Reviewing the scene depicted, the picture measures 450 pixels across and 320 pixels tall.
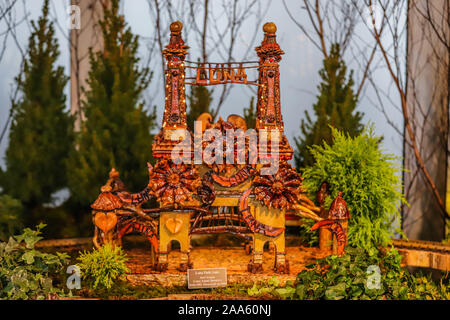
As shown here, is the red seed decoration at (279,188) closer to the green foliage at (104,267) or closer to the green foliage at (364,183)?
the green foliage at (364,183)

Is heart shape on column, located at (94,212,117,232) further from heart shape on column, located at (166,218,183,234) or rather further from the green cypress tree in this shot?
the green cypress tree

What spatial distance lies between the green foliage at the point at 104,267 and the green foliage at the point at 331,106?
117 centimetres

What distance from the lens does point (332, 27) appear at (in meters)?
3.05

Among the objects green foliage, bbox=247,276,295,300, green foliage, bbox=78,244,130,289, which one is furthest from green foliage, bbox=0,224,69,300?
green foliage, bbox=247,276,295,300

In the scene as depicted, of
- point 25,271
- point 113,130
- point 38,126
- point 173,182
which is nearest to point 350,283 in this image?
point 173,182

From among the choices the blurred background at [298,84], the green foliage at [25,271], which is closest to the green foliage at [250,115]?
the blurred background at [298,84]

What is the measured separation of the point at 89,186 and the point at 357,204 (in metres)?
1.43

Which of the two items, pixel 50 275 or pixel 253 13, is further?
pixel 253 13

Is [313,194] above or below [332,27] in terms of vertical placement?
below

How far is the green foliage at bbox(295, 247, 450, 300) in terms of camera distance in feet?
5.61

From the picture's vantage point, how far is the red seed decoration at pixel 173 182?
6.31 feet

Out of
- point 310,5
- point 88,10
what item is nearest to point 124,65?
point 88,10

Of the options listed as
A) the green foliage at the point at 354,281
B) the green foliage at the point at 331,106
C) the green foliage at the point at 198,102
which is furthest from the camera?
the green foliage at the point at 198,102
